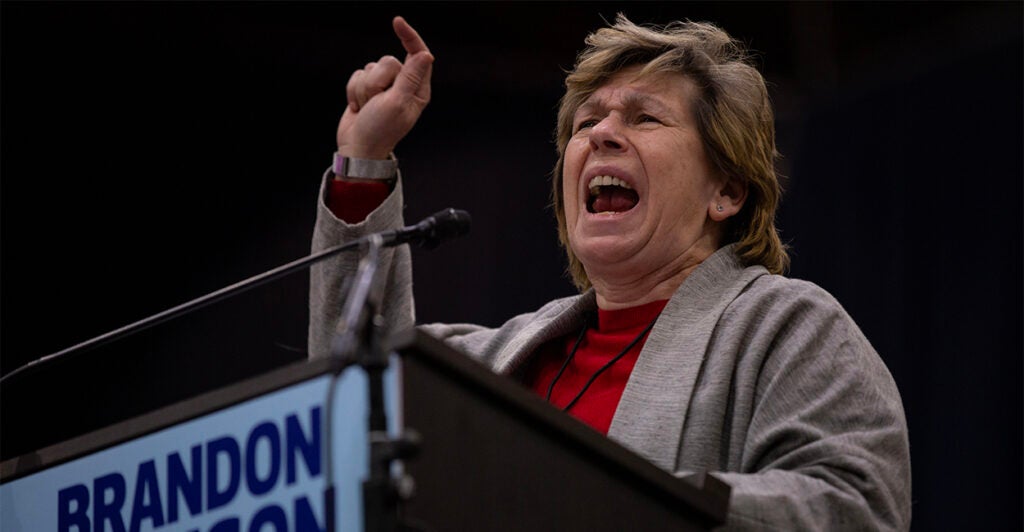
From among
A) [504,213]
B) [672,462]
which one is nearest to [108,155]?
[504,213]

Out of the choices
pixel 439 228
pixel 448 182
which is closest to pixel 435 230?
pixel 439 228

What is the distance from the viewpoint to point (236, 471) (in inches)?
43.8

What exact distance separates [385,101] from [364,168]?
14 centimetres

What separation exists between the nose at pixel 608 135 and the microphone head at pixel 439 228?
22.5 inches

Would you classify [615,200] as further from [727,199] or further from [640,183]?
[727,199]

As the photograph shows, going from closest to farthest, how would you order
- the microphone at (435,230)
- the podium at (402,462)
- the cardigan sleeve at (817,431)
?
1. the podium at (402,462)
2. the cardigan sleeve at (817,431)
3. the microphone at (435,230)

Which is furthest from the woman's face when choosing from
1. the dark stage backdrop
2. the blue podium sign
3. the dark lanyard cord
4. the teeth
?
the dark stage backdrop

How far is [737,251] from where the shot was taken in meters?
1.90

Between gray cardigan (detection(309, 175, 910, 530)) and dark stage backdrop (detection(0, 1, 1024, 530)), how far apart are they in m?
1.52

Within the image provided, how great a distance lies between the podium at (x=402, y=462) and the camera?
100 centimetres

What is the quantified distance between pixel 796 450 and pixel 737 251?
577 mm

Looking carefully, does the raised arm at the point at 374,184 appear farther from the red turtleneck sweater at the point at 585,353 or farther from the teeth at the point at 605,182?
the teeth at the point at 605,182

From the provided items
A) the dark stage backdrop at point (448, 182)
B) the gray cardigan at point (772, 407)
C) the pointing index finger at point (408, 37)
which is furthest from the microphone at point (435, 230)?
the dark stage backdrop at point (448, 182)

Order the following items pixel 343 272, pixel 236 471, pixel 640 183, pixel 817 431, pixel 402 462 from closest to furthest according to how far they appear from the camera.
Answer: pixel 402 462, pixel 236 471, pixel 817 431, pixel 640 183, pixel 343 272
